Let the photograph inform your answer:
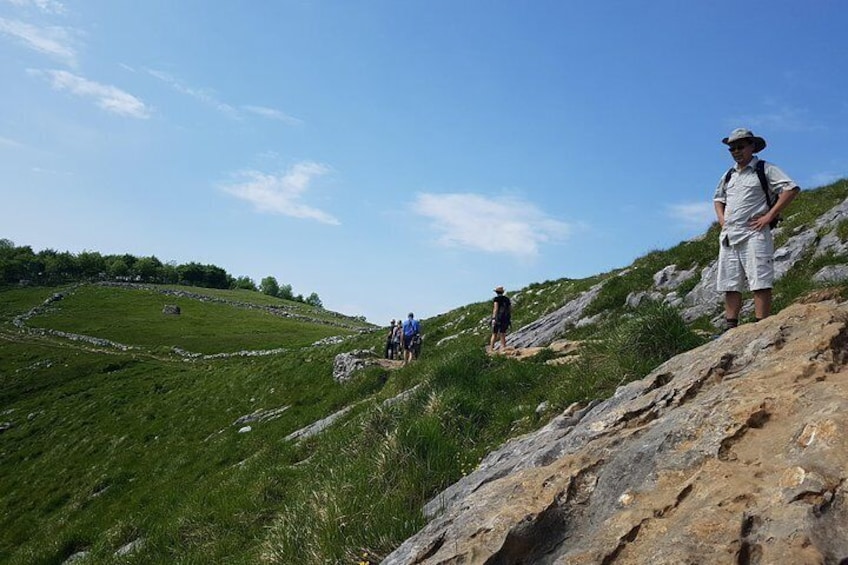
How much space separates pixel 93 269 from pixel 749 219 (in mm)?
172538

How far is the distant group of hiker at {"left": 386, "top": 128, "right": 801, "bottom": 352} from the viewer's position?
26.3ft

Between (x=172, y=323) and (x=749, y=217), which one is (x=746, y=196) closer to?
(x=749, y=217)

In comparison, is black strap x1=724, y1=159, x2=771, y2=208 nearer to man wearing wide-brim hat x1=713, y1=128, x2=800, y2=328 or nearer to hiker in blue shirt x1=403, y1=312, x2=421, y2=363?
man wearing wide-brim hat x1=713, y1=128, x2=800, y2=328

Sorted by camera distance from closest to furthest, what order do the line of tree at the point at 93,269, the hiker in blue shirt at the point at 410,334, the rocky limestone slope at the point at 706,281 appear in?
the rocky limestone slope at the point at 706,281
the hiker in blue shirt at the point at 410,334
the line of tree at the point at 93,269

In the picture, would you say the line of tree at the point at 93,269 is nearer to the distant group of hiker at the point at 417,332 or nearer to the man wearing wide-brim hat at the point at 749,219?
the distant group of hiker at the point at 417,332

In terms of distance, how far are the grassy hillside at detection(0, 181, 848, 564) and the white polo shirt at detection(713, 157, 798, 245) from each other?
6.12 ft

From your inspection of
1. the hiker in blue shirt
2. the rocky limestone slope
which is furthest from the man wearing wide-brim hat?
the hiker in blue shirt

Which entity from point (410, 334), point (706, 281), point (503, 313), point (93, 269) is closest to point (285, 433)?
point (410, 334)

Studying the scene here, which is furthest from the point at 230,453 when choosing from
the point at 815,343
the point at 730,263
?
the point at 815,343

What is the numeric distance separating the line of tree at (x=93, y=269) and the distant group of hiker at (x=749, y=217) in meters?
142

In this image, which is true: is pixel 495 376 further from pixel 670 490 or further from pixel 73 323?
pixel 73 323

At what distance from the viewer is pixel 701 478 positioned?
13.8ft

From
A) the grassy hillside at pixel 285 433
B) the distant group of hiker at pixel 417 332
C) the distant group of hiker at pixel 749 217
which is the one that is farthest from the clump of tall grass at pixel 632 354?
the distant group of hiker at pixel 417 332

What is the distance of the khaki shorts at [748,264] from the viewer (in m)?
8.04
